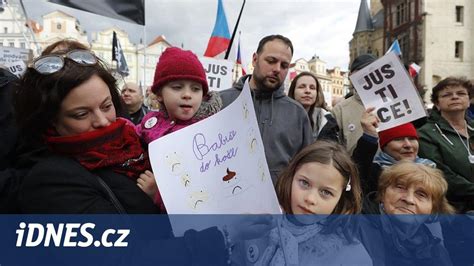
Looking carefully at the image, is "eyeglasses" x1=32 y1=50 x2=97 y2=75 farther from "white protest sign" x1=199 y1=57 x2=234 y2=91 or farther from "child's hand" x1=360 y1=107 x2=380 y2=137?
"white protest sign" x1=199 y1=57 x2=234 y2=91

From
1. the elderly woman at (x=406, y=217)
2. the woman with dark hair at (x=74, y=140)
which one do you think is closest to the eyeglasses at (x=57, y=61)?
the woman with dark hair at (x=74, y=140)

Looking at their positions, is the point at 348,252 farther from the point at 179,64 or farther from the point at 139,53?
the point at 139,53

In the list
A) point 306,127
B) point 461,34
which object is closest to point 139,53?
point 461,34

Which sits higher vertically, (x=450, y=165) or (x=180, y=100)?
(x=180, y=100)

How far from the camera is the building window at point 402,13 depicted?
4672 cm

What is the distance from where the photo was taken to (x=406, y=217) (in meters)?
2.79

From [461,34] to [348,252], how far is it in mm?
47532

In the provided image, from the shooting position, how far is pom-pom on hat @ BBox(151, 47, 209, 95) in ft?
7.89

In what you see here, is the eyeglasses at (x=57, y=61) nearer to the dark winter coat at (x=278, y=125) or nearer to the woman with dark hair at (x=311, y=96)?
the dark winter coat at (x=278, y=125)

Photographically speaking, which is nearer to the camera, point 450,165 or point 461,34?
point 450,165

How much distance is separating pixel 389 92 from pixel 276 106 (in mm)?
Answer: 878

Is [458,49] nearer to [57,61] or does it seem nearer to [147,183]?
[147,183]

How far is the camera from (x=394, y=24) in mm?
49438

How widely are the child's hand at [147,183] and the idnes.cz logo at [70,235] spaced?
218 mm
